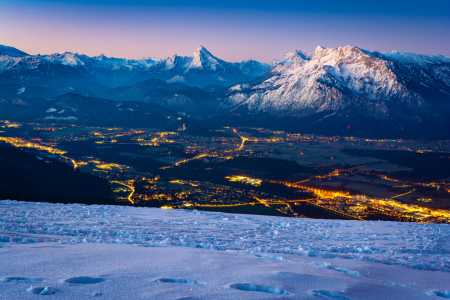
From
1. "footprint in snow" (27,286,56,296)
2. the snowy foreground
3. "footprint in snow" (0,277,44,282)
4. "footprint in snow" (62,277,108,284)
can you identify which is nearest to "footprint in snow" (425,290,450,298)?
the snowy foreground

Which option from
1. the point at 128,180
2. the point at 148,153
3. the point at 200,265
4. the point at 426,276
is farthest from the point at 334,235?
the point at 148,153

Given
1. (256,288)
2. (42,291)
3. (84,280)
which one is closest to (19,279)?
(42,291)

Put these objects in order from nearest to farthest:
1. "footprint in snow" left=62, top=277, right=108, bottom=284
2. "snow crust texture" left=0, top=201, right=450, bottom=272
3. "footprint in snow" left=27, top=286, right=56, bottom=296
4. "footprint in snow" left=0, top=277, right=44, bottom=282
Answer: "footprint in snow" left=27, top=286, right=56, bottom=296
"footprint in snow" left=0, top=277, right=44, bottom=282
"footprint in snow" left=62, top=277, right=108, bottom=284
"snow crust texture" left=0, top=201, right=450, bottom=272

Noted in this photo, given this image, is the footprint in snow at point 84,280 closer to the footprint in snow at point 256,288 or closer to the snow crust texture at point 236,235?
the footprint in snow at point 256,288

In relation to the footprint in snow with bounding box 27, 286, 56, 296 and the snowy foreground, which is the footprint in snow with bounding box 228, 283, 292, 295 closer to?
the snowy foreground

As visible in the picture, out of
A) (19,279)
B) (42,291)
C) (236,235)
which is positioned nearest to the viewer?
(42,291)

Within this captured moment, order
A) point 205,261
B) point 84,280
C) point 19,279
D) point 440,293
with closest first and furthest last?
point 19,279 < point 84,280 < point 440,293 < point 205,261

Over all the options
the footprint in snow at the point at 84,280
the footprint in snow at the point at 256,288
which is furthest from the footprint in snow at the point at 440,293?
the footprint in snow at the point at 84,280

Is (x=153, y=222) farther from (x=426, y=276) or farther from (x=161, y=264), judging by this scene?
(x=426, y=276)

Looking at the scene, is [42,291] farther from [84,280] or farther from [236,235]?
[236,235]
